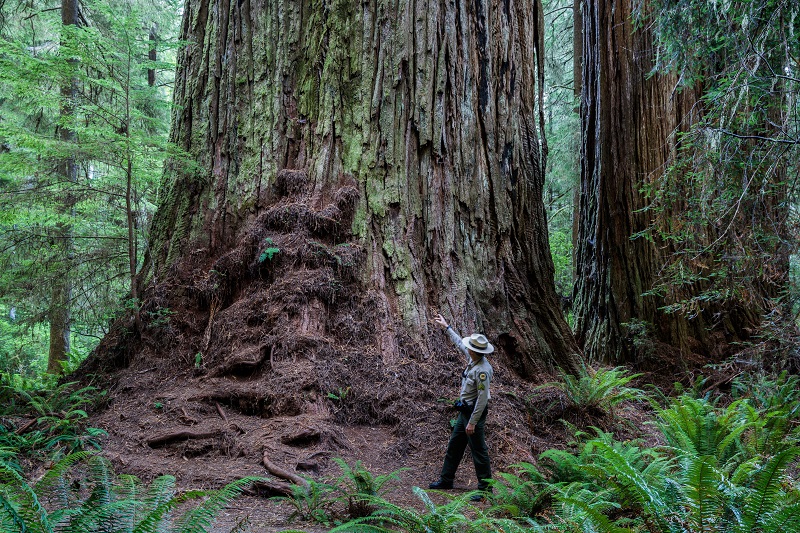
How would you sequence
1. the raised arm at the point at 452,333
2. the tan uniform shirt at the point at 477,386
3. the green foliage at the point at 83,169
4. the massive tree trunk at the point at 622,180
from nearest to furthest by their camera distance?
the tan uniform shirt at the point at 477,386 → the raised arm at the point at 452,333 → the green foliage at the point at 83,169 → the massive tree trunk at the point at 622,180

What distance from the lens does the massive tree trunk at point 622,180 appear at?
29.5 feet

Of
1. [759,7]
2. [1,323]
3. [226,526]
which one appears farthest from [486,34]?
[1,323]

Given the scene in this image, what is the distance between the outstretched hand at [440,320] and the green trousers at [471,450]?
125 centimetres

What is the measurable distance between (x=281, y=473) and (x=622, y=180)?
23.8 ft

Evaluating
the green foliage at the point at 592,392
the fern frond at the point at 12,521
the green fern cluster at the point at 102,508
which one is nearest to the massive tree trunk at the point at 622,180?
the green foliage at the point at 592,392

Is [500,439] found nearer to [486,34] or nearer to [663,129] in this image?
[486,34]

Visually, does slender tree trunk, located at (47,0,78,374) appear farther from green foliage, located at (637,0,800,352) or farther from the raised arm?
green foliage, located at (637,0,800,352)

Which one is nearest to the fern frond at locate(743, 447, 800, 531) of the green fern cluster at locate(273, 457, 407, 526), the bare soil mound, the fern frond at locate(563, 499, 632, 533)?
the fern frond at locate(563, 499, 632, 533)

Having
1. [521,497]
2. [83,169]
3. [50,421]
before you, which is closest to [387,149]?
[83,169]

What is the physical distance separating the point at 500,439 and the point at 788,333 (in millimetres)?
2594

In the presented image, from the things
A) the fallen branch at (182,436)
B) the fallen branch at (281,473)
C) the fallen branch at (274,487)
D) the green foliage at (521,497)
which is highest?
the fallen branch at (182,436)

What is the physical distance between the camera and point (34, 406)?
530 centimetres

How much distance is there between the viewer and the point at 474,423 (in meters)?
4.77

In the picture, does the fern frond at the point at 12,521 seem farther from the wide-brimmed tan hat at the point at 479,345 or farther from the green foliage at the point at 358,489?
the wide-brimmed tan hat at the point at 479,345
